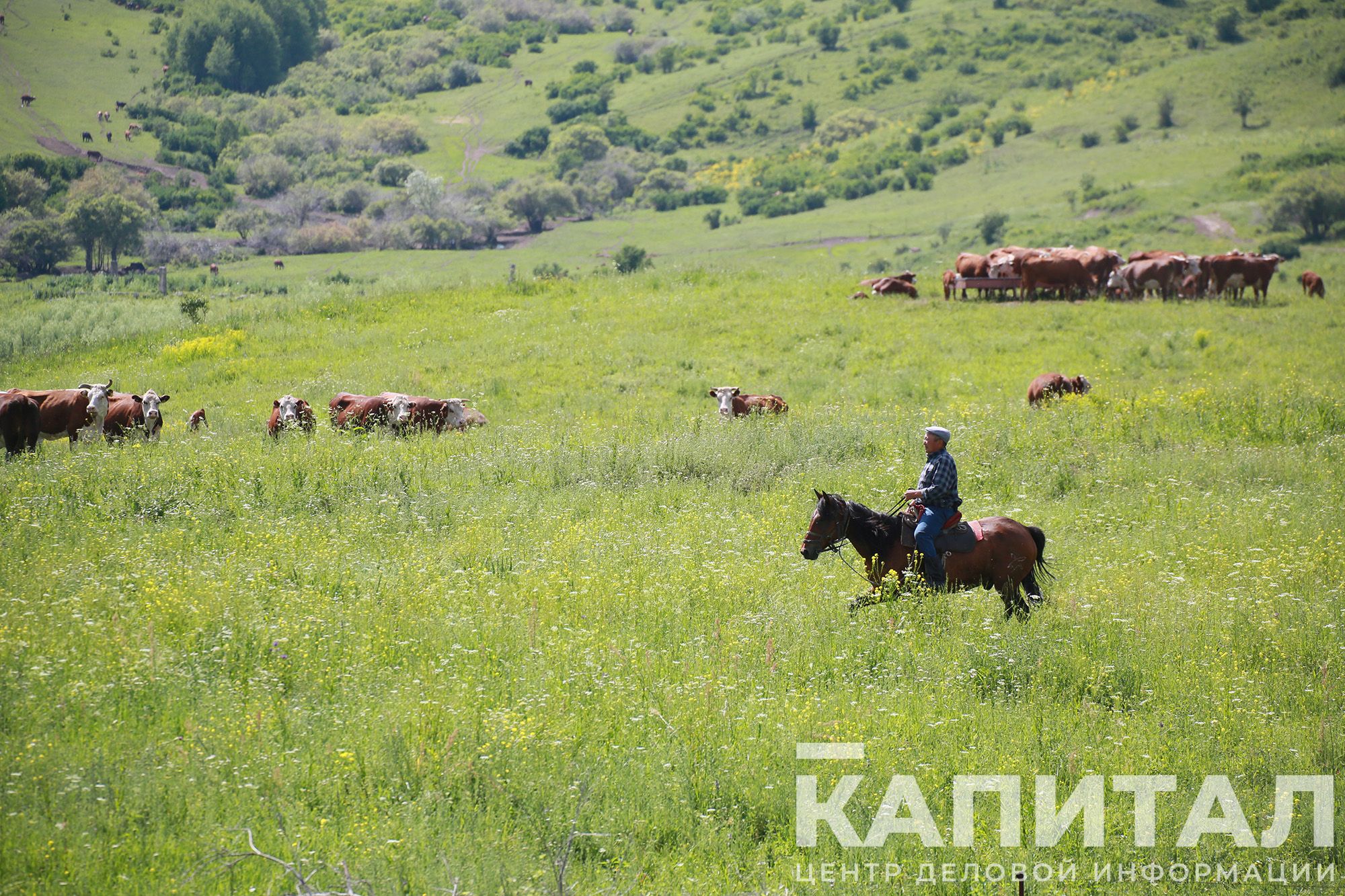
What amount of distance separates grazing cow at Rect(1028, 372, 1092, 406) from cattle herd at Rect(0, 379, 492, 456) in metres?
13.1

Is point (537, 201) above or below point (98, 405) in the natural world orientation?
above

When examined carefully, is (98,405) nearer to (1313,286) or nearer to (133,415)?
(133,415)

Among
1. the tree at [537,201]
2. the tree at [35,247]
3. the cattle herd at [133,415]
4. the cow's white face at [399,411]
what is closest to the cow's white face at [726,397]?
the cattle herd at [133,415]

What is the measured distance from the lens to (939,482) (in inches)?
428

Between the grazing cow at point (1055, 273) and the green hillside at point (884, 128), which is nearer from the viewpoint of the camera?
the grazing cow at point (1055, 273)

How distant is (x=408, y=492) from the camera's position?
640 inches

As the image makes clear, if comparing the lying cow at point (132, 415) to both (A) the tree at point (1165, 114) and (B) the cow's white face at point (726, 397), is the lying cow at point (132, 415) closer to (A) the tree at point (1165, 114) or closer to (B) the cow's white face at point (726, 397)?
(B) the cow's white face at point (726, 397)

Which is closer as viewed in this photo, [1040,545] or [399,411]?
A: [1040,545]

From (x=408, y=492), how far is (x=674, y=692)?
8.60m

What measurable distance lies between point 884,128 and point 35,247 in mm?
109349

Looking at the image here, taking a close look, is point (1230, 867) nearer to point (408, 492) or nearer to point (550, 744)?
point (550, 744)

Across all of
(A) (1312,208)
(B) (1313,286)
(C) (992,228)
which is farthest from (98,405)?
(A) (1312,208)

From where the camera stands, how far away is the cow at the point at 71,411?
21.2 m

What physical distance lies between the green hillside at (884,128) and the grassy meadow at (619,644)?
140 feet
